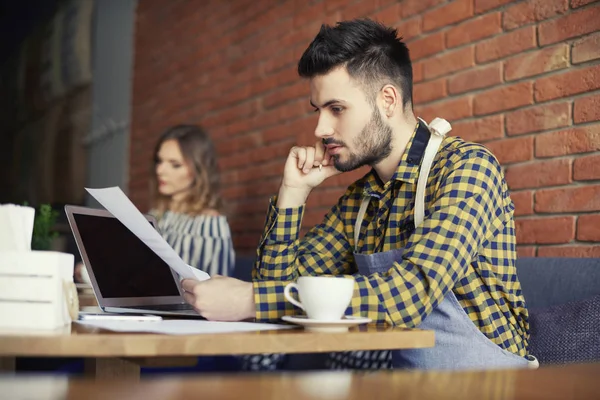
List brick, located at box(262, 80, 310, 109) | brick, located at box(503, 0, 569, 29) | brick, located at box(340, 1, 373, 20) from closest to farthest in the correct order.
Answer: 1. brick, located at box(503, 0, 569, 29)
2. brick, located at box(340, 1, 373, 20)
3. brick, located at box(262, 80, 310, 109)

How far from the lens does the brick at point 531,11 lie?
204 centimetres

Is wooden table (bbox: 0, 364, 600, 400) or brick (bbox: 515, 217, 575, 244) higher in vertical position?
brick (bbox: 515, 217, 575, 244)

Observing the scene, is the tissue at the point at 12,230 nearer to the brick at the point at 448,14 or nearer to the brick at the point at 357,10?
the brick at the point at 448,14

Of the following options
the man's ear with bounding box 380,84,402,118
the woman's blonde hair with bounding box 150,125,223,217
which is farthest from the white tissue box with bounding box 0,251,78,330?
the woman's blonde hair with bounding box 150,125,223,217

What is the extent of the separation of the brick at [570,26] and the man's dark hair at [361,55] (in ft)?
1.48

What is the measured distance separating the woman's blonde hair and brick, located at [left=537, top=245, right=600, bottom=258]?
1.72m

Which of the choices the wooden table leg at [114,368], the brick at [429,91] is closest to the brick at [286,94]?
the brick at [429,91]

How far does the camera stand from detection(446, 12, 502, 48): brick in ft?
7.38

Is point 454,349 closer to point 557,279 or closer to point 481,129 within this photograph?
point 557,279

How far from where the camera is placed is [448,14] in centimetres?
Answer: 244

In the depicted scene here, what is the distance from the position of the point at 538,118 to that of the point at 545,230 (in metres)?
0.32

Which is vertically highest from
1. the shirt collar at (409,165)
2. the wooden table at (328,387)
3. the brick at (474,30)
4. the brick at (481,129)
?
the brick at (474,30)

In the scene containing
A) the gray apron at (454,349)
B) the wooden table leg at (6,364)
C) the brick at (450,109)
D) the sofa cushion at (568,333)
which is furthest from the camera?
the brick at (450,109)

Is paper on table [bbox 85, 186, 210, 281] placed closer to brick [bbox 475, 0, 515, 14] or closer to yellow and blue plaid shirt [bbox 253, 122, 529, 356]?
yellow and blue plaid shirt [bbox 253, 122, 529, 356]
